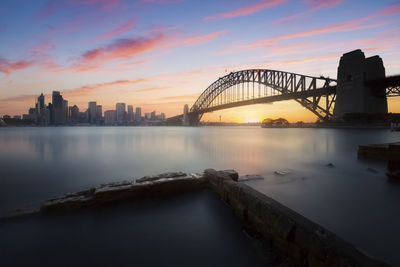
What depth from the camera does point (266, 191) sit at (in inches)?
192

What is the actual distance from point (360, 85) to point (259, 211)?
4028 centimetres

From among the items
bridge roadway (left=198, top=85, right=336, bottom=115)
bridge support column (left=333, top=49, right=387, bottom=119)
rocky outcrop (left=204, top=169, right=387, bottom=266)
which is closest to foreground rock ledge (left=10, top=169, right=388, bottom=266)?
rocky outcrop (left=204, top=169, right=387, bottom=266)

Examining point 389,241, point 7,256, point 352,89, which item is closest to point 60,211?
point 7,256

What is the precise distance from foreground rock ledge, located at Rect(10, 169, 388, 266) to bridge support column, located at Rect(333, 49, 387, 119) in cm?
3864

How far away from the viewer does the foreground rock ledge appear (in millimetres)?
1767

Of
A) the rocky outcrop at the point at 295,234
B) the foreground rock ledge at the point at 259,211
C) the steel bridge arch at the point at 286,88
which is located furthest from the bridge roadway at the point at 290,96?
the rocky outcrop at the point at 295,234

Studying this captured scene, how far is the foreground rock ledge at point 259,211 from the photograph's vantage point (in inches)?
69.6

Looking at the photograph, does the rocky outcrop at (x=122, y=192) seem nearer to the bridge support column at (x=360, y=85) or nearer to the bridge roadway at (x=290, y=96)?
the bridge support column at (x=360, y=85)

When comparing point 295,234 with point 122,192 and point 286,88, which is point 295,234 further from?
point 286,88

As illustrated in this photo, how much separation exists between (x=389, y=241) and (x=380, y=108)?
140ft

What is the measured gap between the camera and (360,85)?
1286 inches

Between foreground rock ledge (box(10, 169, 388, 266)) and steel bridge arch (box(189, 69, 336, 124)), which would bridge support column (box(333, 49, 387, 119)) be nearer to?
steel bridge arch (box(189, 69, 336, 124))

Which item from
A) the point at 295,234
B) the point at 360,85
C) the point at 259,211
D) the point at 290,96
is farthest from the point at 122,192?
the point at 290,96

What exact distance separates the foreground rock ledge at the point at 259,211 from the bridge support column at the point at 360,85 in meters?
38.6
